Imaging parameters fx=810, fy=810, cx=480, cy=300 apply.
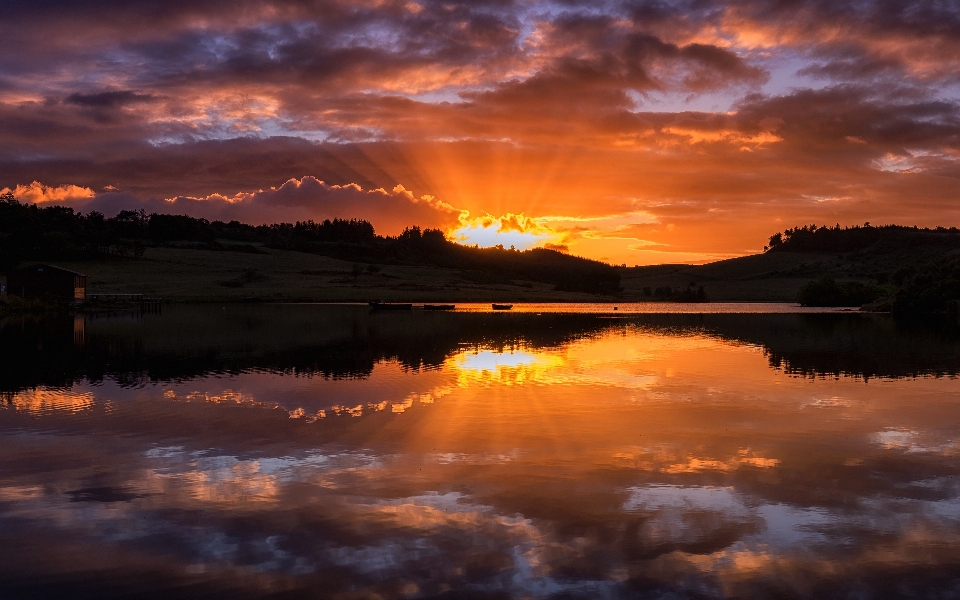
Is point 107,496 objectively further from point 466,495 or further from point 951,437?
point 951,437

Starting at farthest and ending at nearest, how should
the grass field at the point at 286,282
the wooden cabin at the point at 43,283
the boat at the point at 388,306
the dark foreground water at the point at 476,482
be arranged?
the grass field at the point at 286,282 < the boat at the point at 388,306 < the wooden cabin at the point at 43,283 < the dark foreground water at the point at 476,482

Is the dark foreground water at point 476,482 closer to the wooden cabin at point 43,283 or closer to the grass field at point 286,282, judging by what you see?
the wooden cabin at point 43,283

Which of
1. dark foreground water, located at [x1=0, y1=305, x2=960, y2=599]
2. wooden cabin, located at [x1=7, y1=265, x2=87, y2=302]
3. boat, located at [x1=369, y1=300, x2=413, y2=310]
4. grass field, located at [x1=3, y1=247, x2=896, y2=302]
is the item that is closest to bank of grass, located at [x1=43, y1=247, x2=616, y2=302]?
grass field, located at [x1=3, y1=247, x2=896, y2=302]

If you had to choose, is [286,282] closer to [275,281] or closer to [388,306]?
[275,281]

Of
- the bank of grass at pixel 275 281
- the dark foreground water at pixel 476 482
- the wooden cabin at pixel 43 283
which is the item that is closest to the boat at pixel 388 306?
the bank of grass at pixel 275 281

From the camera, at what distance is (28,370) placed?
38156 mm

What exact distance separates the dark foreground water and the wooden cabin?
6583 cm

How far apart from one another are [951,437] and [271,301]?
389 ft

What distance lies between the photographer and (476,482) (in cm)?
1795

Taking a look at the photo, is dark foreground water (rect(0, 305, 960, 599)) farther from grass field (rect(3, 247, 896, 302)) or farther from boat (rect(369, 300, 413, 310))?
grass field (rect(3, 247, 896, 302))

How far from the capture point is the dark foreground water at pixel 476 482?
1248 cm

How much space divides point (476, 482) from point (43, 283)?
97.3m

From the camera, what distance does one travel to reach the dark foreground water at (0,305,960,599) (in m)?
12.5

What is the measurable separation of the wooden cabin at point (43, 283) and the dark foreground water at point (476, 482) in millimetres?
65826
